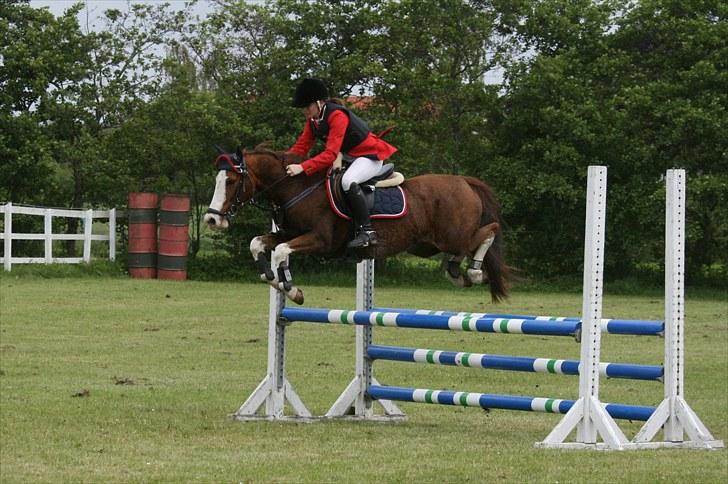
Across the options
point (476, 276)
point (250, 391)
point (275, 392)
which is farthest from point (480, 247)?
point (250, 391)

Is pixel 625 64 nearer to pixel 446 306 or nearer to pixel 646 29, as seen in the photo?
pixel 646 29

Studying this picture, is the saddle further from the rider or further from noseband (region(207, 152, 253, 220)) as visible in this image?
noseband (region(207, 152, 253, 220))

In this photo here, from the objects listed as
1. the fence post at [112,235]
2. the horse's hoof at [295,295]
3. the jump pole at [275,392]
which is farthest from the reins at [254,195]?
the fence post at [112,235]

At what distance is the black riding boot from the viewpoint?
359 inches

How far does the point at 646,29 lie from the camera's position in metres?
29.0

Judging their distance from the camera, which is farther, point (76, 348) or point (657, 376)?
point (76, 348)

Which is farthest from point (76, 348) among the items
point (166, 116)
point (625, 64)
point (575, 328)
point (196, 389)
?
point (625, 64)

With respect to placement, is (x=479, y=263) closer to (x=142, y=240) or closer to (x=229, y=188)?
(x=229, y=188)

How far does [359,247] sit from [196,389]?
3.24m

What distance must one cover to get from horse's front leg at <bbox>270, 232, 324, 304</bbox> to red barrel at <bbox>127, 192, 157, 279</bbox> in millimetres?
17528

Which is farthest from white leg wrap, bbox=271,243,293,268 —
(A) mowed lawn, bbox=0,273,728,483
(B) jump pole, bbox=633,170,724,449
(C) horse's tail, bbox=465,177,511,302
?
(B) jump pole, bbox=633,170,724,449

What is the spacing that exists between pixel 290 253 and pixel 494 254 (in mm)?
1652

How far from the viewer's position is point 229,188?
353 inches

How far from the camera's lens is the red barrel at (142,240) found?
26.3 metres
